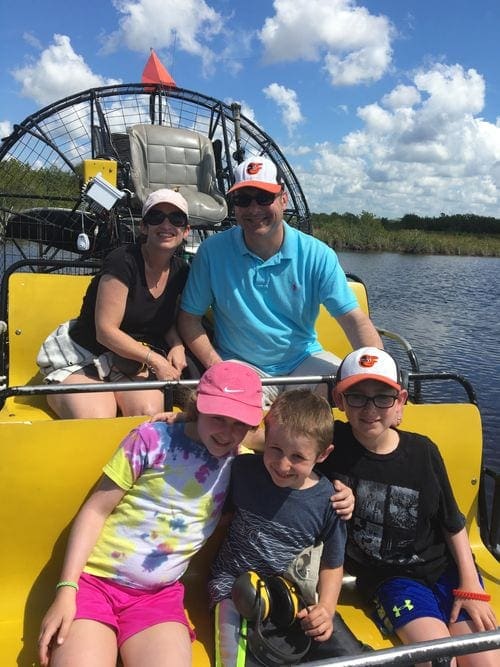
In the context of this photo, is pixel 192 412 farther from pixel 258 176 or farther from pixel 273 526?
pixel 258 176

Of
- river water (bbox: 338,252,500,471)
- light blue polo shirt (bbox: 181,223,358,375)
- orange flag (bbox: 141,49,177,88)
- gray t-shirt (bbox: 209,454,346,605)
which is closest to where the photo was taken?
gray t-shirt (bbox: 209,454,346,605)

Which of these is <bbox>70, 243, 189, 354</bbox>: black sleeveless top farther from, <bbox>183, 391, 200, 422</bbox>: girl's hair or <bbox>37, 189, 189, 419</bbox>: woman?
<bbox>183, 391, 200, 422</bbox>: girl's hair

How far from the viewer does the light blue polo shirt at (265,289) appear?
314cm

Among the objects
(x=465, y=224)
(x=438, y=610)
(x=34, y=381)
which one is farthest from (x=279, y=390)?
(x=465, y=224)

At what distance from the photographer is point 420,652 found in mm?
1246

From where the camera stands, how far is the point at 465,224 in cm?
7031

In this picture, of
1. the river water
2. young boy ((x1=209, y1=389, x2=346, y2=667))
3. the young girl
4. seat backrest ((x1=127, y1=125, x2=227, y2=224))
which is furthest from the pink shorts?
seat backrest ((x1=127, y1=125, x2=227, y2=224))

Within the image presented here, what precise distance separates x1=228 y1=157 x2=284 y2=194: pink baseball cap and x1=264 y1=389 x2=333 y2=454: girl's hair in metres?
1.29

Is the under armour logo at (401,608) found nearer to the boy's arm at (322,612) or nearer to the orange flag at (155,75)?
the boy's arm at (322,612)

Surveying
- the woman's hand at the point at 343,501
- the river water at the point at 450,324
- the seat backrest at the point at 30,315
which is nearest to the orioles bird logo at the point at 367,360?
the woman's hand at the point at 343,501

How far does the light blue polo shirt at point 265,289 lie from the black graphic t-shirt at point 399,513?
1.05 meters

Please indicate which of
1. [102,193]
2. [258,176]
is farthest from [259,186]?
[102,193]

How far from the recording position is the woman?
2.97 m

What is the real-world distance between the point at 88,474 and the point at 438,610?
1460 mm
